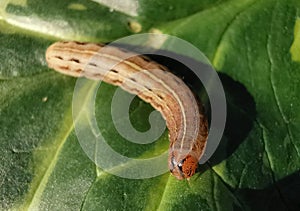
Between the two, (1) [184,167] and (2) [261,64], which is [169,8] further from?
(1) [184,167]

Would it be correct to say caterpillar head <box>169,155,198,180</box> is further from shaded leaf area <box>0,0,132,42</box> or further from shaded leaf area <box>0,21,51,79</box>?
shaded leaf area <box>0,21,51,79</box>

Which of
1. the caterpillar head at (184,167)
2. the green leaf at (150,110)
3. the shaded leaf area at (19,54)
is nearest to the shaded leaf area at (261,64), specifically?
the green leaf at (150,110)

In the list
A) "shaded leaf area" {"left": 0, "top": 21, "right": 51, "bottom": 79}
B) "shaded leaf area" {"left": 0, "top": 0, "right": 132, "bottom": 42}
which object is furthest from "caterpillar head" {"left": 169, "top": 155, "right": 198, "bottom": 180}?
"shaded leaf area" {"left": 0, "top": 21, "right": 51, "bottom": 79}

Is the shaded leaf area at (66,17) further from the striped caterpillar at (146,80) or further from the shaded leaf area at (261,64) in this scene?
the shaded leaf area at (261,64)

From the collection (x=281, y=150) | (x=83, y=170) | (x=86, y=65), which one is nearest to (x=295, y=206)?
(x=281, y=150)

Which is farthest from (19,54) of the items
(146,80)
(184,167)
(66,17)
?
(184,167)

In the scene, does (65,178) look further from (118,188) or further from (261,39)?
(261,39)
